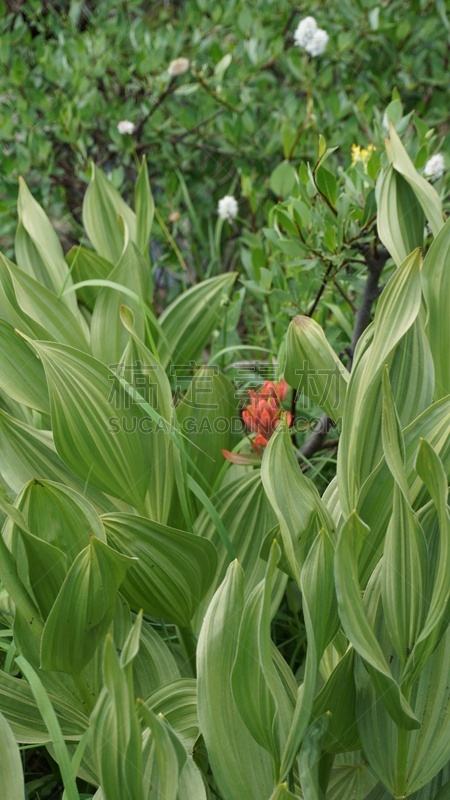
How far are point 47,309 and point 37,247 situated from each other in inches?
7.9

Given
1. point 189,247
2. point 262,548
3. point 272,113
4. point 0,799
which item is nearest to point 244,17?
point 272,113

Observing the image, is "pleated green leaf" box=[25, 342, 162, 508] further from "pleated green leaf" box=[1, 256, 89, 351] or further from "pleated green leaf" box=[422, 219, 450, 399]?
"pleated green leaf" box=[422, 219, 450, 399]

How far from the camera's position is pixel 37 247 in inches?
51.0

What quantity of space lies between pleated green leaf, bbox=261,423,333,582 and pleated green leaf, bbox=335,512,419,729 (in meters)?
0.11

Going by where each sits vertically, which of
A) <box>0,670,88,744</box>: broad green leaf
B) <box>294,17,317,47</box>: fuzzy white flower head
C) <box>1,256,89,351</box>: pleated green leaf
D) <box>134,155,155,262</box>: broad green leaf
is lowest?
<box>0,670,88,744</box>: broad green leaf

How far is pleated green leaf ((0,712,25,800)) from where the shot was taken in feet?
2.12

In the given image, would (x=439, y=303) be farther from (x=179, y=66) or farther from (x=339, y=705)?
(x=179, y=66)

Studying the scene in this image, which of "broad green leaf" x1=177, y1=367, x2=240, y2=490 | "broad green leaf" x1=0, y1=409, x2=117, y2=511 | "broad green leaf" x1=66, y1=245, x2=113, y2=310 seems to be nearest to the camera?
"broad green leaf" x1=0, y1=409, x2=117, y2=511

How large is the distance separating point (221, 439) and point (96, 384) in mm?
208

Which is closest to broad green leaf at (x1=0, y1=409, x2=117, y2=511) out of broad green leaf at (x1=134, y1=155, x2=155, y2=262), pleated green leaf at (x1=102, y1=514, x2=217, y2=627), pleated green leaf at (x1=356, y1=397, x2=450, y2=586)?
pleated green leaf at (x1=102, y1=514, x2=217, y2=627)

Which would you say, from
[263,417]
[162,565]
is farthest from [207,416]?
[162,565]

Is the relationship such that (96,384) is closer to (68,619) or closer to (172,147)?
(68,619)

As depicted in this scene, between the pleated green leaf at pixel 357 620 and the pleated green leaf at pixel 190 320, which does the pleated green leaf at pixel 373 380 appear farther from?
the pleated green leaf at pixel 190 320

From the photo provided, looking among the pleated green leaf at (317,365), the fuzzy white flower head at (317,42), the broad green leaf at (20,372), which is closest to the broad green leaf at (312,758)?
the pleated green leaf at (317,365)
